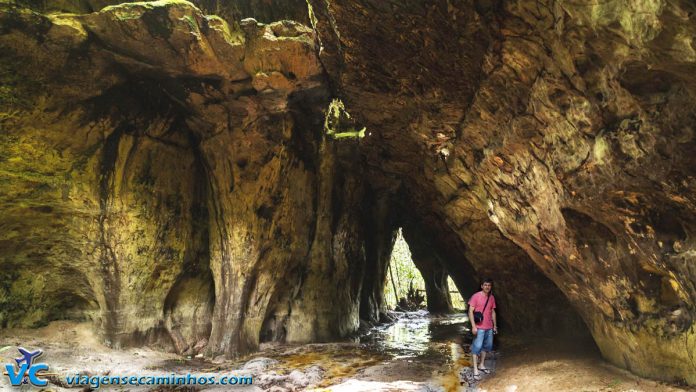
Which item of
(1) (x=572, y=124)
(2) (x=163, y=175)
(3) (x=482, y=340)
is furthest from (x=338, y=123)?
(1) (x=572, y=124)

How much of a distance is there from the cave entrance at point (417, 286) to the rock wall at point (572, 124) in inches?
619

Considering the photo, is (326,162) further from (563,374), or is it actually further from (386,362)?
(563,374)

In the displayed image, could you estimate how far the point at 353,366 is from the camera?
9320 millimetres

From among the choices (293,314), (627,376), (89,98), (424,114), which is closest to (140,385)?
(293,314)

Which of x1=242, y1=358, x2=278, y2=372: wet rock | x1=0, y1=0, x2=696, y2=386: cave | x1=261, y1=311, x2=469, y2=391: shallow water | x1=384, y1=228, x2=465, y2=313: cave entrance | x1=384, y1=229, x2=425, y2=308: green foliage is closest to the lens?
x1=0, y1=0, x2=696, y2=386: cave

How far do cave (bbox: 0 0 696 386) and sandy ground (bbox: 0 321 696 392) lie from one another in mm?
463

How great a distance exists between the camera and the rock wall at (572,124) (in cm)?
446

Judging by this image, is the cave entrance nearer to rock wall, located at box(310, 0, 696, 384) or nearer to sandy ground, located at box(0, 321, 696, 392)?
sandy ground, located at box(0, 321, 696, 392)

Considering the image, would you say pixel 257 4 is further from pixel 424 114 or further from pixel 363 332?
pixel 363 332

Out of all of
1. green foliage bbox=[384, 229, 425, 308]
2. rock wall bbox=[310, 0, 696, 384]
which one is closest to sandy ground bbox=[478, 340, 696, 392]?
rock wall bbox=[310, 0, 696, 384]

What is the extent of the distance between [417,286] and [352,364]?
21955 millimetres

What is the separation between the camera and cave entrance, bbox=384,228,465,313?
25.6 metres

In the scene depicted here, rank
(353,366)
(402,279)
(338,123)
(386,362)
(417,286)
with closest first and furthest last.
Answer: (353,366) < (386,362) < (338,123) < (417,286) < (402,279)

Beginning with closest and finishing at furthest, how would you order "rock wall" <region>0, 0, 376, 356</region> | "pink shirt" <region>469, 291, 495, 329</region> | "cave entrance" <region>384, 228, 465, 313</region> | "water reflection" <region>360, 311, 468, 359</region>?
"pink shirt" <region>469, 291, 495, 329</region>
"rock wall" <region>0, 0, 376, 356</region>
"water reflection" <region>360, 311, 468, 359</region>
"cave entrance" <region>384, 228, 465, 313</region>
